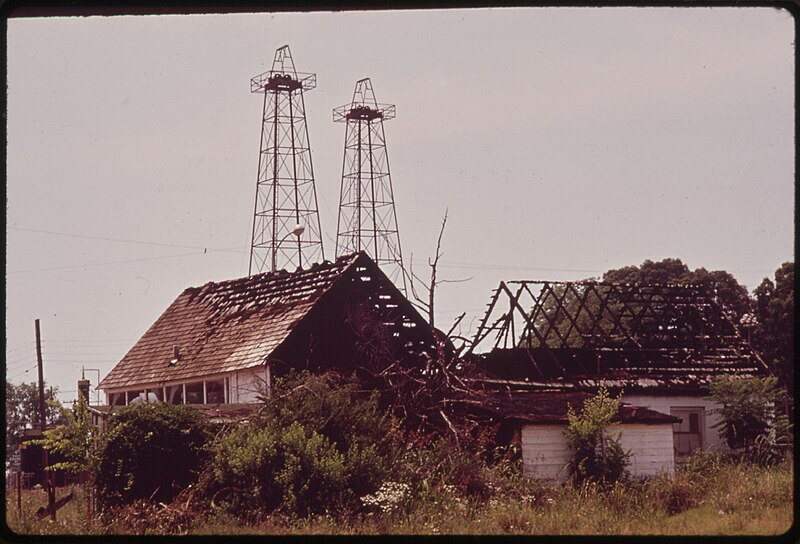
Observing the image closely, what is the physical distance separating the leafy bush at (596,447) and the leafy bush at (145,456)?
7871 mm

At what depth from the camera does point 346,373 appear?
27.3 meters

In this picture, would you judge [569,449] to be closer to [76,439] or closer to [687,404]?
[687,404]

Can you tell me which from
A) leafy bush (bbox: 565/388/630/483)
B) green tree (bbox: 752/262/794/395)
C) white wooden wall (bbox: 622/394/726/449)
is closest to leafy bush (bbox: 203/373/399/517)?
leafy bush (bbox: 565/388/630/483)

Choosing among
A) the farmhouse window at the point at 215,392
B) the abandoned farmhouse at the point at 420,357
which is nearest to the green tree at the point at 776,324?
the abandoned farmhouse at the point at 420,357

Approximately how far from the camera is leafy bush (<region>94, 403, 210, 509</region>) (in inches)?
763

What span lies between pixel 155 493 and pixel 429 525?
564 cm

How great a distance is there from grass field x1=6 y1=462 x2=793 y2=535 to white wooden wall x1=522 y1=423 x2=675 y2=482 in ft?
7.41

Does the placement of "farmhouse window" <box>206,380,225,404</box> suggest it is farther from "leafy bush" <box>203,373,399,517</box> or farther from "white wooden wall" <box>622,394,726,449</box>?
"white wooden wall" <box>622,394,726,449</box>

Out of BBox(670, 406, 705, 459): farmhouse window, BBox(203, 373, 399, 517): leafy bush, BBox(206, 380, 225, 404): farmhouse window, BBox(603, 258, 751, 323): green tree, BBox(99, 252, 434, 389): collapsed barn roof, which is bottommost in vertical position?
BBox(670, 406, 705, 459): farmhouse window

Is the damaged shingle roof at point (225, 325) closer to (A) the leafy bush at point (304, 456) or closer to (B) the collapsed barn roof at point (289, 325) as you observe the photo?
(B) the collapsed barn roof at point (289, 325)

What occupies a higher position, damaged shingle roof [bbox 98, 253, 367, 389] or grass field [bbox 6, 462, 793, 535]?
damaged shingle roof [bbox 98, 253, 367, 389]

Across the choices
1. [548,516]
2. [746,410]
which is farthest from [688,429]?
[548,516]

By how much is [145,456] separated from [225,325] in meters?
11.1

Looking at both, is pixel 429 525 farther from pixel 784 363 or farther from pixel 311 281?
pixel 784 363
